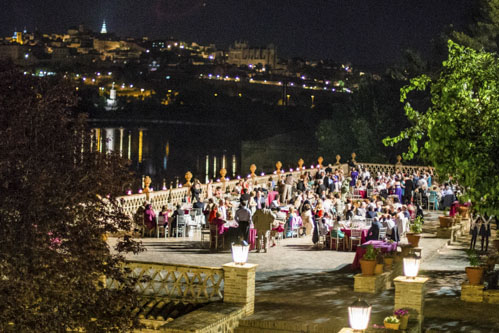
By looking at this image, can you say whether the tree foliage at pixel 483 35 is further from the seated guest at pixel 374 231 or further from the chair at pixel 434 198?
the seated guest at pixel 374 231

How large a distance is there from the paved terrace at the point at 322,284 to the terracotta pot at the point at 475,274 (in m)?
0.52

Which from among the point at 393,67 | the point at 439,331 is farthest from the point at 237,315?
the point at 393,67

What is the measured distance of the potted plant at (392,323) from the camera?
43.7 ft

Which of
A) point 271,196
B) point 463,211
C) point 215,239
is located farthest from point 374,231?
point 271,196

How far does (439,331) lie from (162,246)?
10.1 m

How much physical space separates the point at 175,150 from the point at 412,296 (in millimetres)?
93026

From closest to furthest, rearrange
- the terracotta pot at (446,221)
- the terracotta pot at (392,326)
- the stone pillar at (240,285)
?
the terracotta pot at (392,326), the stone pillar at (240,285), the terracotta pot at (446,221)

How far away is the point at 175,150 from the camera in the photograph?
106188 millimetres

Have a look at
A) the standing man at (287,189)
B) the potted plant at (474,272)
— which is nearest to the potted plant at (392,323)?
the potted plant at (474,272)

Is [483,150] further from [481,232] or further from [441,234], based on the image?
[441,234]

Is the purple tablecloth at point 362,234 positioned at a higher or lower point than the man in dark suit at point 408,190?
lower

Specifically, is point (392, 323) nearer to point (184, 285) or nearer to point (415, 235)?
point (184, 285)

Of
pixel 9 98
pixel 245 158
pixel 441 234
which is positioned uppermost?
pixel 245 158

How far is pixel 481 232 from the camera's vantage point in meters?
21.7
